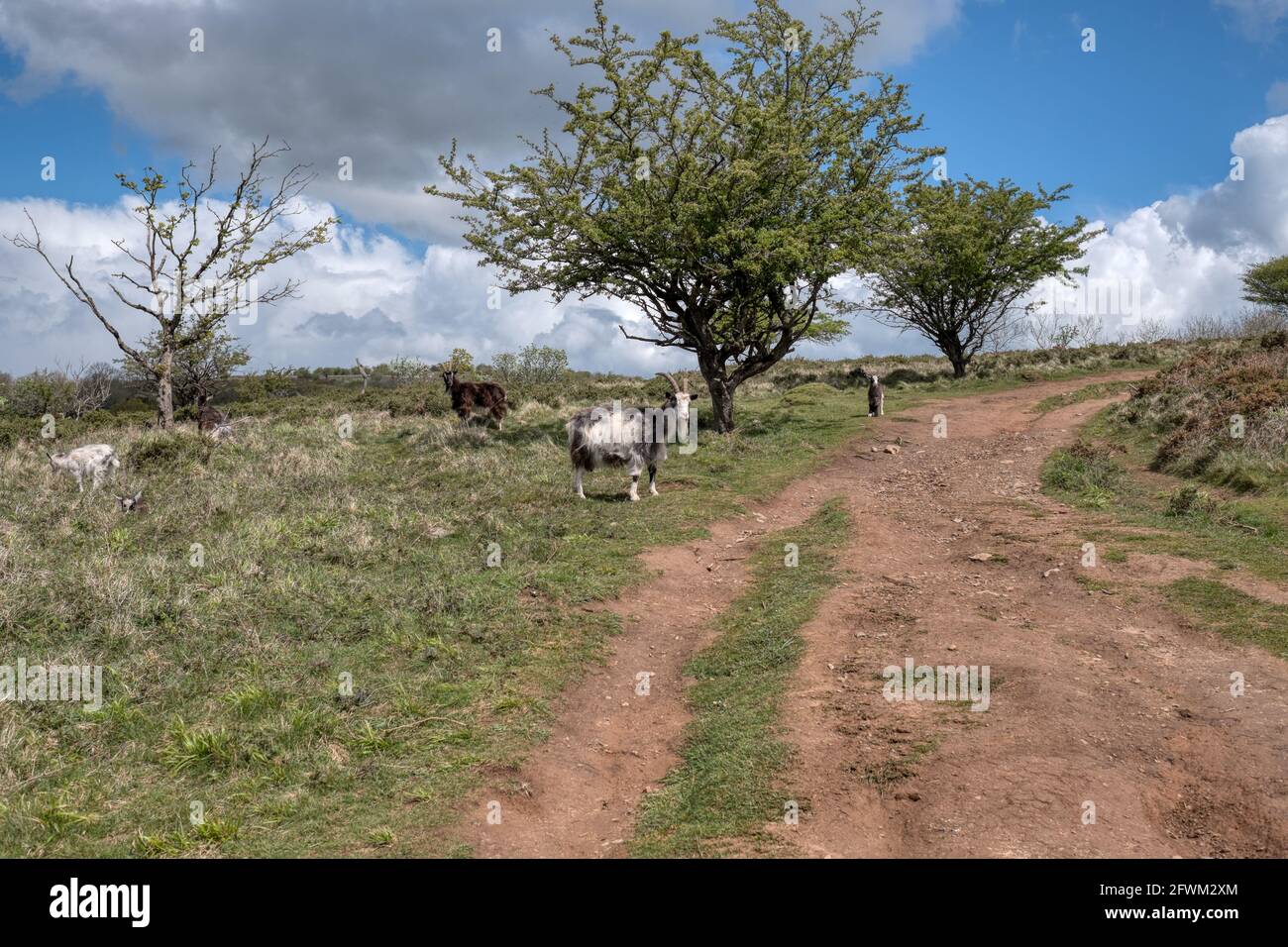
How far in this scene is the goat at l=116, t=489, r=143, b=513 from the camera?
14047mm

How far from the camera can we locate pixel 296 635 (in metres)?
9.16

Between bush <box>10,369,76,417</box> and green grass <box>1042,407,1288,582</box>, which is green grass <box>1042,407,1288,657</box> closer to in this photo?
green grass <box>1042,407,1288,582</box>

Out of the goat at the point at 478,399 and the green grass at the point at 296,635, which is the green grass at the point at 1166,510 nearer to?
the green grass at the point at 296,635

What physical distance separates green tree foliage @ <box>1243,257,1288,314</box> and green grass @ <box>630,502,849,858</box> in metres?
51.1

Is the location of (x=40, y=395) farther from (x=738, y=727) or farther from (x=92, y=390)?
(x=738, y=727)

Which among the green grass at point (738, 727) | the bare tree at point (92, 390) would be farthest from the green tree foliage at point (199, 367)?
the green grass at point (738, 727)

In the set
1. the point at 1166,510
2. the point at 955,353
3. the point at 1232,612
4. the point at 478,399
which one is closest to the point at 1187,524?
the point at 1166,510

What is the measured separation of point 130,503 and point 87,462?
3.72 meters

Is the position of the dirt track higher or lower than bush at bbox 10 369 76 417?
lower

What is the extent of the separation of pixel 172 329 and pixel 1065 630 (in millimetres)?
22242

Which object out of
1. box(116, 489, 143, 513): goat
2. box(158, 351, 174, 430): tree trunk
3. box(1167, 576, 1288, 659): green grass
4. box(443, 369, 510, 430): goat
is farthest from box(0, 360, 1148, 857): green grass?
box(443, 369, 510, 430): goat

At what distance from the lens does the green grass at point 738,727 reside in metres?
5.97

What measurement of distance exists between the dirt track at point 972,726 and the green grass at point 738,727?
19 centimetres

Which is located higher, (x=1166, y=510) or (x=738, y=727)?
(x=1166, y=510)
